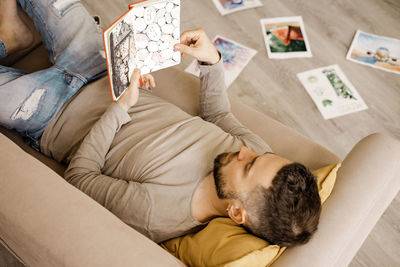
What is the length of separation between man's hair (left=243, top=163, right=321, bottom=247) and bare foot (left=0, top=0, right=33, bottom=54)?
1352 mm

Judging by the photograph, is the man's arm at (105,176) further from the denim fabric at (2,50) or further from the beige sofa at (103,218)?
the denim fabric at (2,50)

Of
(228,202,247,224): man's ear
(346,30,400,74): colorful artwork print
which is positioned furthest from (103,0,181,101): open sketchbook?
(346,30,400,74): colorful artwork print

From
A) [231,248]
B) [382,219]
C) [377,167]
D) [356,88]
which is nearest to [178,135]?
[231,248]

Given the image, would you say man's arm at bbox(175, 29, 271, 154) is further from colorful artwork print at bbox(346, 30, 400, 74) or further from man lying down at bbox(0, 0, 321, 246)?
colorful artwork print at bbox(346, 30, 400, 74)

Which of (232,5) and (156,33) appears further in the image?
(232,5)

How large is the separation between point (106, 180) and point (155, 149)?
0.73 feet

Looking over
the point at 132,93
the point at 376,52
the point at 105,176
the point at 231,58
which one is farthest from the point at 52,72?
the point at 376,52

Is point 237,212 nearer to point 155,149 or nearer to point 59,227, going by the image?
point 155,149

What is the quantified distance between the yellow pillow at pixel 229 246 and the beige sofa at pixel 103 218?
0.04 m

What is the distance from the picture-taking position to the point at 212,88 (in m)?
1.48

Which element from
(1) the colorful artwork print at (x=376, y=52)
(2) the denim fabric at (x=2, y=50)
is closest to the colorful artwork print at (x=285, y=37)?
(1) the colorful artwork print at (x=376, y=52)

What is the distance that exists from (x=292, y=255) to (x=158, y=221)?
1.53 ft

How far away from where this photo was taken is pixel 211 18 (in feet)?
8.46

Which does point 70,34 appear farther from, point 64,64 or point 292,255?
point 292,255
